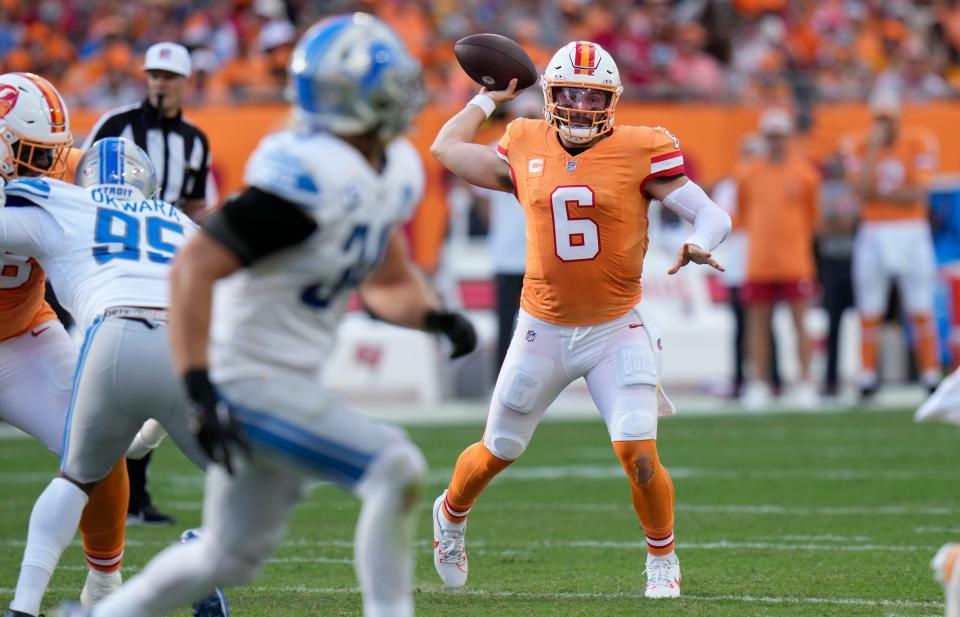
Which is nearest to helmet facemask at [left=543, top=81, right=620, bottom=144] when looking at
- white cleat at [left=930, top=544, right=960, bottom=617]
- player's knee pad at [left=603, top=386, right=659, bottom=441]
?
player's knee pad at [left=603, top=386, right=659, bottom=441]

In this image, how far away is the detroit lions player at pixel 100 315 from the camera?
4172mm

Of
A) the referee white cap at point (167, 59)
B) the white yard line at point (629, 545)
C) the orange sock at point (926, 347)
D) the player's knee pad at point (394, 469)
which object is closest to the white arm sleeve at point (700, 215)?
the white yard line at point (629, 545)

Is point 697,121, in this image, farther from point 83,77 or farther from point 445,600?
point 445,600

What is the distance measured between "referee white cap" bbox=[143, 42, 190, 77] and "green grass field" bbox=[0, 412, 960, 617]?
2.05 m

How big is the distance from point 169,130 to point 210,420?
419 cm

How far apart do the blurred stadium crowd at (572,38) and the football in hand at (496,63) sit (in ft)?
24.9

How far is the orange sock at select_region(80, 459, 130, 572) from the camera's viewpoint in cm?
461

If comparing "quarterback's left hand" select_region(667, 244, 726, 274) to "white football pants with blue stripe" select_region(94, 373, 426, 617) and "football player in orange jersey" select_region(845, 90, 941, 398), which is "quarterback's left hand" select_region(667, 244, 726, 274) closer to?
"white football pants with blue stripe" select_region(94, 373, 426, 617)

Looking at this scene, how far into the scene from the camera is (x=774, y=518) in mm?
6660

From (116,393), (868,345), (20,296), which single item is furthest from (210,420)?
(868,345)

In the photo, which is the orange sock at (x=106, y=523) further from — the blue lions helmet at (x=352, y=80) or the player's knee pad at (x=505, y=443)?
the blue lions helmet at (x=352, y=80)

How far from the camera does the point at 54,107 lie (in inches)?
198

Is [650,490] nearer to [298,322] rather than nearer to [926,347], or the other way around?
[298,322]

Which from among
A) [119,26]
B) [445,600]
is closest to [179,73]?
[445,600]
